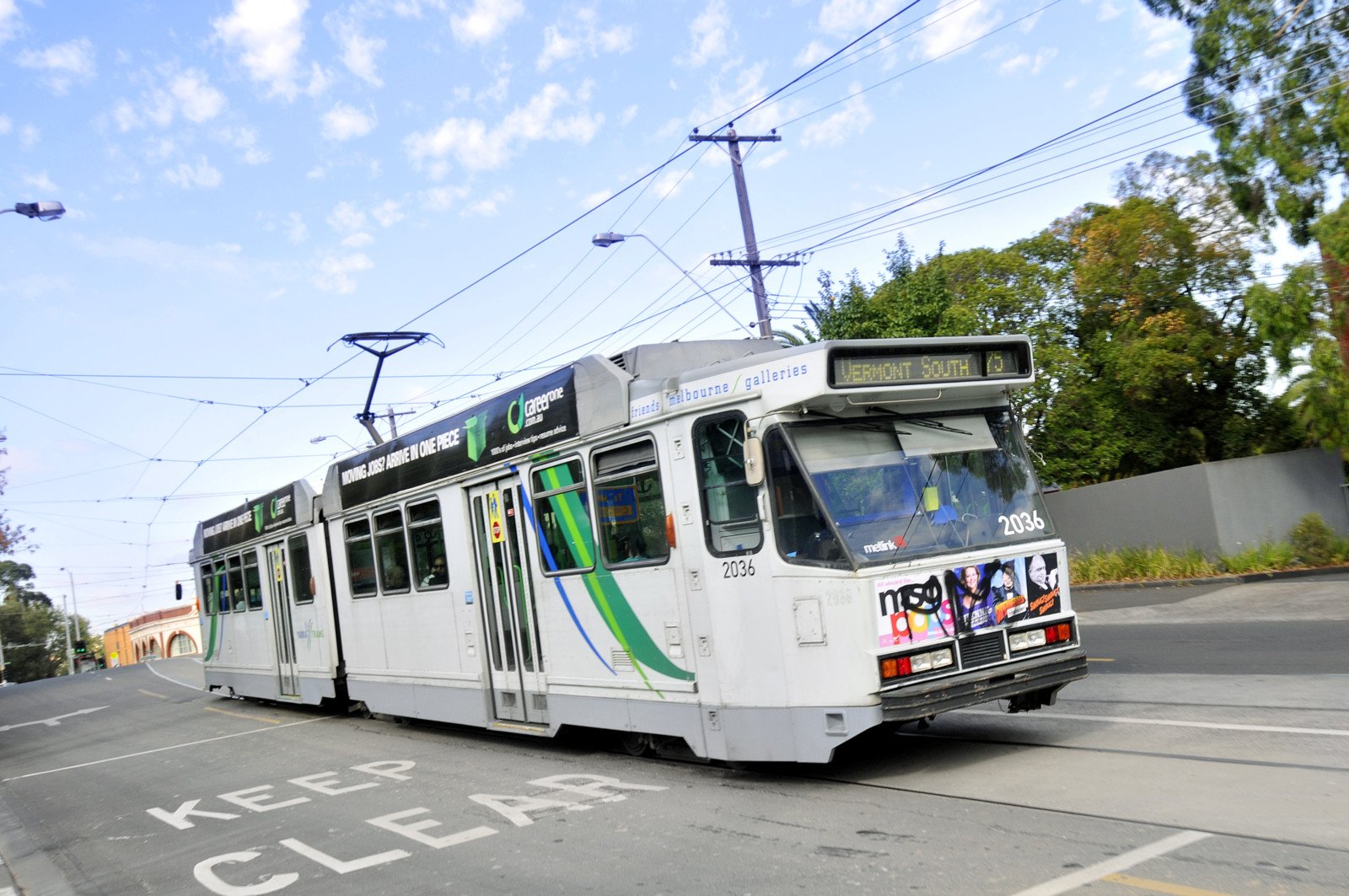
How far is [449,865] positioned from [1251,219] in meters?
21.7

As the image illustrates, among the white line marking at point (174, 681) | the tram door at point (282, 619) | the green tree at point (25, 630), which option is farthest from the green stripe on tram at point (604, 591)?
the green tree at point (25, 630)

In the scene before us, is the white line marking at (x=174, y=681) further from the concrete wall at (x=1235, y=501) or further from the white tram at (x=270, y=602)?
the concrete wall at (x=1235, y=501)

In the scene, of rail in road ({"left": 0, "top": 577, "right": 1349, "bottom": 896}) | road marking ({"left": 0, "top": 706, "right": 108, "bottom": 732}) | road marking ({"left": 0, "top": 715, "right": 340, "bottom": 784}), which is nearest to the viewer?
rail in road ({"left": 0, "top": 577, "right": 1349, "bottom": 896})

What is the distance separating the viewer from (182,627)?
87.6 meters

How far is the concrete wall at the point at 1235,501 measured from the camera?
22.4m

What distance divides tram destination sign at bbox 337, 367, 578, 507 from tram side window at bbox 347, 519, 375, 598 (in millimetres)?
350

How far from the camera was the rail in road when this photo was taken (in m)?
5.79

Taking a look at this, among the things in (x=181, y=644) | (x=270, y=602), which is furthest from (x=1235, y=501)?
(x=181, y=644)

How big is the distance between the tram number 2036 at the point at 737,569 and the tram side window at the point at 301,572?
10.5 meters

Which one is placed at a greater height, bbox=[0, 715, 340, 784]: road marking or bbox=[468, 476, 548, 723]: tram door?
bbox=[468, 476, 548, 723]: tram door

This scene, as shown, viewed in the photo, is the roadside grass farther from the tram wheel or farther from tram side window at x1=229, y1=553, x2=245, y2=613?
tram side window at x1=229, y1=553, x2=245, y2=613

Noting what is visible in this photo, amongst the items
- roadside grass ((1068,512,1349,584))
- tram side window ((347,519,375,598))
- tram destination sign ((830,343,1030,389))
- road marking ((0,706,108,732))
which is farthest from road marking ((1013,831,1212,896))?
road marking ((0,706,108,732))

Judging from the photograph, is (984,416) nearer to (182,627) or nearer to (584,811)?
(584,811)

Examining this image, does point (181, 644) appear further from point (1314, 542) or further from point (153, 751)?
point (1314, 542)
